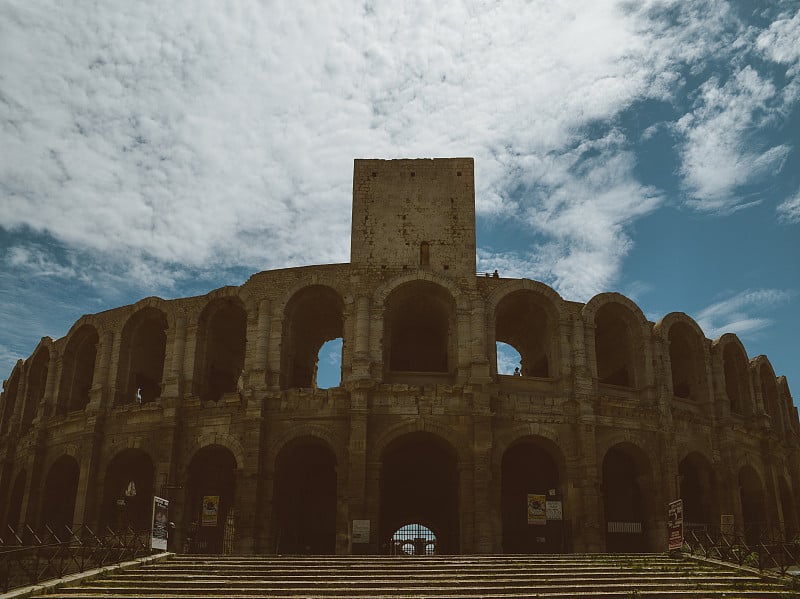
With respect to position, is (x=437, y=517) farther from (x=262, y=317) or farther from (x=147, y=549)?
(x=147, y=549)

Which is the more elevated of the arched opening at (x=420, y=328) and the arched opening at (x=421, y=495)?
the arched opening at (x=420, y=328)

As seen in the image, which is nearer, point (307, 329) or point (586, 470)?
point (586, 470)

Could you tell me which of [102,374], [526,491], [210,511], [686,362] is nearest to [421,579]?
[210,511]

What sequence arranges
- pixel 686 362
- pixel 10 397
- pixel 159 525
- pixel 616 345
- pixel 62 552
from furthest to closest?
1. pixel 10 397
2. pixel 686 362
3. pixel 616 345
4. pixel 159 525
5. pixel 62 552

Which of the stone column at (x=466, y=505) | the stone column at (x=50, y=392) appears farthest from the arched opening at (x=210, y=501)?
the stone column at (x=466, y=505)

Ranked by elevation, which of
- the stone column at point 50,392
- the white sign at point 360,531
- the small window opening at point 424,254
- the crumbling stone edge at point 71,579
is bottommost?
the crumbling stone edge at point 71,579

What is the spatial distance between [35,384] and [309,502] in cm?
1469

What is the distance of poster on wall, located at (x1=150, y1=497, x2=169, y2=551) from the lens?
19.5 metres

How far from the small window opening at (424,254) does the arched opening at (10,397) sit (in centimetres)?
2075

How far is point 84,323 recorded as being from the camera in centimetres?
3125

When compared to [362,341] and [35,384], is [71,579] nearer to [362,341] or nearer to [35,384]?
[362,341]

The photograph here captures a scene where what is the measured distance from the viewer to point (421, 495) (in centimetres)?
2959

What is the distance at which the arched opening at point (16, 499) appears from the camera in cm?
3162

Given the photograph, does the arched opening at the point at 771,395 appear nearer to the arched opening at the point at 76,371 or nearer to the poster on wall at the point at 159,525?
the poster on wall at the point at 159,525
